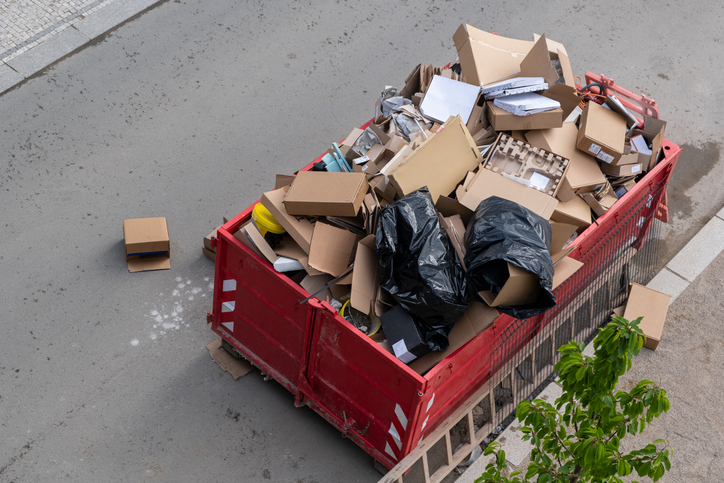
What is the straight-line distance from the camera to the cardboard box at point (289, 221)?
488 cm

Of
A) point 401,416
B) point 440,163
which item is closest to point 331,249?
point 440,163

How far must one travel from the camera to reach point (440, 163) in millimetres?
5270

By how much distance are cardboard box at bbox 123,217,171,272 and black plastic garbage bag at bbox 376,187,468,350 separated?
8.36 feet

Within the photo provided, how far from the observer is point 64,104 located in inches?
299

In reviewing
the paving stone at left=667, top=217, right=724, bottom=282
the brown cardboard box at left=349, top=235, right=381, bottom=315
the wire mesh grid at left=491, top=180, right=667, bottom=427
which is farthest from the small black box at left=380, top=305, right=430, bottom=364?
the paving stone at left=667, top=217, right=724, bottom=282

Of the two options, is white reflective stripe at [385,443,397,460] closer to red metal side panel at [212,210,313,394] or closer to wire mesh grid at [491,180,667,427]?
red metal side panel at [212,210,313,394]

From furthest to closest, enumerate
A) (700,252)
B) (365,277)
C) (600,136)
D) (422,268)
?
(700,252) → (600,136) → (365,277) → (422,268)

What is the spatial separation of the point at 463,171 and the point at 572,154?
109 centimetres

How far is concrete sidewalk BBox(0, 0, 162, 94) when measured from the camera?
791cm

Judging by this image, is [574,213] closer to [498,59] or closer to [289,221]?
[498,59]

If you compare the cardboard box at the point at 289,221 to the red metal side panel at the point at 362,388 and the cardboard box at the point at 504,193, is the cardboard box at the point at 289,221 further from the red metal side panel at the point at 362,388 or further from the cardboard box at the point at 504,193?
the cardboard box at the point at 504,193

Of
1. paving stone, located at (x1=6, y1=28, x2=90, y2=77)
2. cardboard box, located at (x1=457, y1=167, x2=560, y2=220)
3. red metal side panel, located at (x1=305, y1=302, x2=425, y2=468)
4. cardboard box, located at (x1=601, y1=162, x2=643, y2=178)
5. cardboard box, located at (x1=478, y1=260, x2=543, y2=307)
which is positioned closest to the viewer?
cardboard box, located at (x1=478, y1=260, x2=543, y2=307)

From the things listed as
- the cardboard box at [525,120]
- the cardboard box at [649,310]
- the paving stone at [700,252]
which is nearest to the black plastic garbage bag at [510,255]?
the cardboard box at [525,120]

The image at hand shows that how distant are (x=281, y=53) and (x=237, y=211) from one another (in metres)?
2.58
